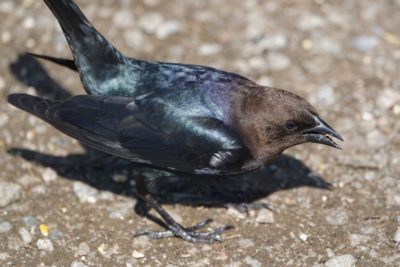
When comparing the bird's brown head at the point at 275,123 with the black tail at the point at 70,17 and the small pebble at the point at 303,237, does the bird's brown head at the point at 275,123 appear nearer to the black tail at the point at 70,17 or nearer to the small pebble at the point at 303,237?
the small pebble at the point at 303,237

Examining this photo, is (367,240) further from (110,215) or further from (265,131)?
(110,215)

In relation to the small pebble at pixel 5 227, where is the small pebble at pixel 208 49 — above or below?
above

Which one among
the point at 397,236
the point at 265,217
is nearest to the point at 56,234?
the point at 265,217

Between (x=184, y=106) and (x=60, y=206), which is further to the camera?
(x=60, y=206)

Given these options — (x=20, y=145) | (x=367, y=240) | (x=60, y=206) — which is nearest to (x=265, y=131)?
(x=367, y=240)

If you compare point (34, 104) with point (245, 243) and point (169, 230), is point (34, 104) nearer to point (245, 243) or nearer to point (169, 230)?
point (169, 230)

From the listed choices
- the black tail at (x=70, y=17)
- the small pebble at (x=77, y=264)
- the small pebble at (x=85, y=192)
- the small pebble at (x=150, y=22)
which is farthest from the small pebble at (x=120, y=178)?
the small pebble at (x=150, y=22)

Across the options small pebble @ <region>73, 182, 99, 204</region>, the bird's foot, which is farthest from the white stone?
the bird's foot
